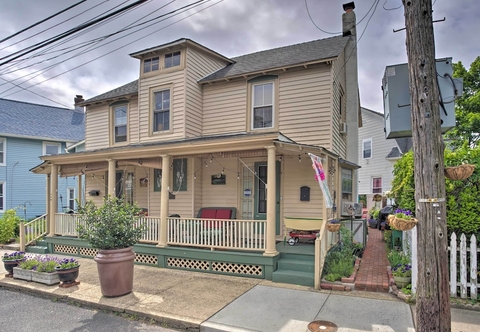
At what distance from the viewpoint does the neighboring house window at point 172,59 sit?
10055 millimetres

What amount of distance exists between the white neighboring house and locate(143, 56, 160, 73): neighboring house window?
15339mm

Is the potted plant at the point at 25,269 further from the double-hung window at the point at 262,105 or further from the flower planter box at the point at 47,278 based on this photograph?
the double-hung window at the point at 262,105

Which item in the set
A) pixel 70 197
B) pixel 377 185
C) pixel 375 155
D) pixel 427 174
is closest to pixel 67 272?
pixel 427 174

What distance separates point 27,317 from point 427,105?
21.8 feet

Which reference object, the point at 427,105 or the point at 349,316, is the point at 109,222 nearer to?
the point at 349,316

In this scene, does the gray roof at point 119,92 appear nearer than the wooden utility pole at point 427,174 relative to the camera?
No

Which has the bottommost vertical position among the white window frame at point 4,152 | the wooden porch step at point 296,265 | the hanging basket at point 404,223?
the wooden porch step at point 296,265

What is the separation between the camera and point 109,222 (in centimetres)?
590

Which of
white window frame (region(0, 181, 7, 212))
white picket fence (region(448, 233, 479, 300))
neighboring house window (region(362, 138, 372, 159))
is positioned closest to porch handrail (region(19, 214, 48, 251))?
white window frame (region(0, 181, 7, 212))

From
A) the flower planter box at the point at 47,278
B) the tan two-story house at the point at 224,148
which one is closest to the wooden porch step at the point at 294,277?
the tan two-story house at the point at 224,148

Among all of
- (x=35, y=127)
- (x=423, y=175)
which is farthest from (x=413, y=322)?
(x=35, y=127)

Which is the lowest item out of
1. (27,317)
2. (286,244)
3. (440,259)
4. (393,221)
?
(27,317)

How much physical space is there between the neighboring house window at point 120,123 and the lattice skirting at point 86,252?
404cm

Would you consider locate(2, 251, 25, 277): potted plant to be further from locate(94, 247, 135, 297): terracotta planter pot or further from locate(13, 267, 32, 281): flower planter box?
locate(94, 247, 135, 297): terracotta planter pot
